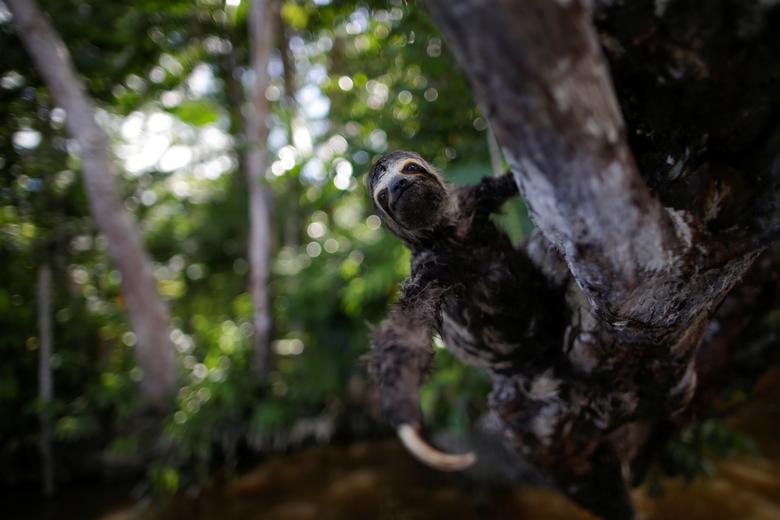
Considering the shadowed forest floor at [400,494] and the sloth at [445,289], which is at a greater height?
the sloth at [445,289]

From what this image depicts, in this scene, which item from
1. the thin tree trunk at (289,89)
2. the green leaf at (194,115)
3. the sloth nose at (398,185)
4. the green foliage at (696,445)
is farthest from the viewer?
the thin tree trunk at (289,89)

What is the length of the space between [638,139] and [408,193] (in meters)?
0.44

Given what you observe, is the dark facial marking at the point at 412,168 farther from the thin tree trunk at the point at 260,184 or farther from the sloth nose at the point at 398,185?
the thin tree trunk at the point at 260,184

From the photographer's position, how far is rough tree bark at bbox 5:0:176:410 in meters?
3.86

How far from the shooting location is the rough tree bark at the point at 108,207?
3.86 m

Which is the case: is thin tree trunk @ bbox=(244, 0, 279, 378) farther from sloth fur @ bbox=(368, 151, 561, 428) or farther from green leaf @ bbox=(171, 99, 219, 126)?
sloth fur @ bbox=(368, 151, 561, 428)

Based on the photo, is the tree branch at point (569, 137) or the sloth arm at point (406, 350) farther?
the sloth arm at point (406, 350)

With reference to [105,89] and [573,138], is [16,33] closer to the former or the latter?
[105,89]

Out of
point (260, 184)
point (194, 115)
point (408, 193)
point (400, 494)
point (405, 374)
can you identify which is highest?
point (194, 115)

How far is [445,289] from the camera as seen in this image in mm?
1016

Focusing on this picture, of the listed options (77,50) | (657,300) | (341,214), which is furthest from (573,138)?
(341,214)

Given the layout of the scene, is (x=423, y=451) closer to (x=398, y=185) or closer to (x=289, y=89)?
(x=398, y=185)

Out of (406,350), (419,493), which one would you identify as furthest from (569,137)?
(419,493)

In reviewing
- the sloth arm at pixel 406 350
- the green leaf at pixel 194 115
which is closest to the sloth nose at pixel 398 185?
the sloth arm at pixel 406 350
